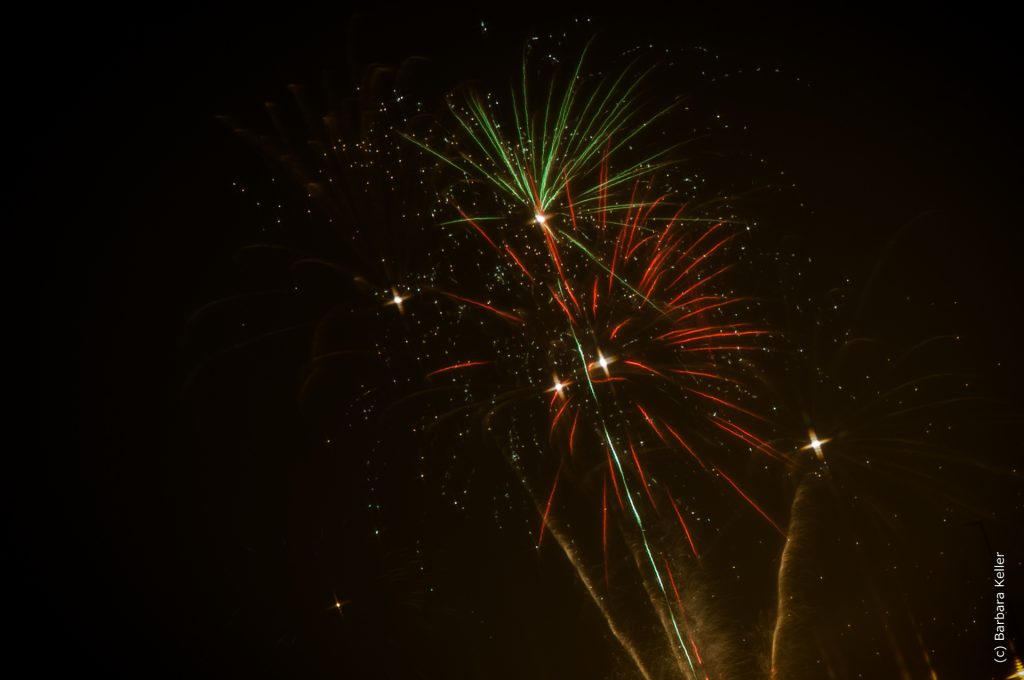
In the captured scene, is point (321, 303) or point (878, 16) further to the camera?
point (878, 16)

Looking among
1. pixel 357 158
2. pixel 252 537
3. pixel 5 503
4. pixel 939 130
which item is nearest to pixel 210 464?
pixel 252 537

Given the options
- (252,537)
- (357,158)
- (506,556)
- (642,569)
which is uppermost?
(357,158)

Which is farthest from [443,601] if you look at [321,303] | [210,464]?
[321,303]

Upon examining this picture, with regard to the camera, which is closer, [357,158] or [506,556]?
[357,158]

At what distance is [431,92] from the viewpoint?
518 cm

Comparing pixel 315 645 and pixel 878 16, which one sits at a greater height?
pixel 878 16

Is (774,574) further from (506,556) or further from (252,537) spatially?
(252,537)

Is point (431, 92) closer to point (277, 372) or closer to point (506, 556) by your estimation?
point (277, 372)

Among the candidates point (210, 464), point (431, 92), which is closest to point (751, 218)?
point (431, 92)

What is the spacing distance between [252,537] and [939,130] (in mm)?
6357

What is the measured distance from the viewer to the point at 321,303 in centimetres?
528

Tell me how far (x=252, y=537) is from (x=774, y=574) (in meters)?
4.08

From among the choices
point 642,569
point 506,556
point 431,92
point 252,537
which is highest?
point 431,92

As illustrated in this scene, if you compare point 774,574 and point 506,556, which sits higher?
point 506,556
